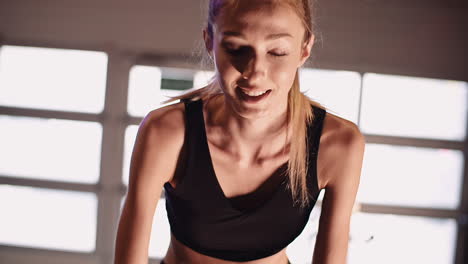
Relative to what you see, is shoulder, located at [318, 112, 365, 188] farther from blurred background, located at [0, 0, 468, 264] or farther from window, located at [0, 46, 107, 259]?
window, located at [0, 46, 107, 259]

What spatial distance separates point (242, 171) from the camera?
3.32 ft

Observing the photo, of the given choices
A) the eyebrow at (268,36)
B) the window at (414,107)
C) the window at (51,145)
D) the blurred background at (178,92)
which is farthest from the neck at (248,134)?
the window at (51,145)

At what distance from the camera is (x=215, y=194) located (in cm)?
93

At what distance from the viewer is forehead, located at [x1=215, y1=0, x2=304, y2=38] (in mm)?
758

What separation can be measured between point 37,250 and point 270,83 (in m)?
4.47

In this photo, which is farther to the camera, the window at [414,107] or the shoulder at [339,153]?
the window at [414,107]

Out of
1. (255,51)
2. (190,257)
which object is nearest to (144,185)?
(190,257)

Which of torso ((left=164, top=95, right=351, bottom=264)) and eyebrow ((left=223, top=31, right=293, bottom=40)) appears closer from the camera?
eyebrow ((left=223, top=31, right=293, bottom=40))

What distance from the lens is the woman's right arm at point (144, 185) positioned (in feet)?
2.86

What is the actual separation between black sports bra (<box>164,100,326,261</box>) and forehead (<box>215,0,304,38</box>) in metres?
0.26

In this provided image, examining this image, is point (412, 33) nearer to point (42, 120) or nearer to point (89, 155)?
point (89, 155)

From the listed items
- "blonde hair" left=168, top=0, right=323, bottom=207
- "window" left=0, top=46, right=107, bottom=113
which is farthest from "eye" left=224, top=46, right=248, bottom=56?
"window" left=0, top=46, right=107, bottom=113

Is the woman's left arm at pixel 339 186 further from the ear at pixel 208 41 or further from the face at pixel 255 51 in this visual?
the ear at pixel 208 41

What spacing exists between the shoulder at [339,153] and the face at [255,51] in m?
0.23
